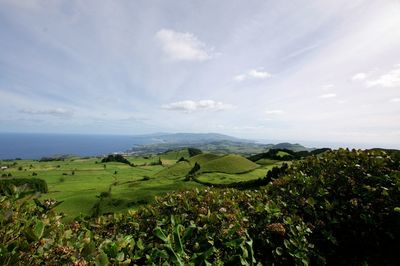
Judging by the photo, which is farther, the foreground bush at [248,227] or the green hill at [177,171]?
the green hill at [177,171]

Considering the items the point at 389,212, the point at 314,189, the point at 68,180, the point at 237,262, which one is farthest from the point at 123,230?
the point at 68,180

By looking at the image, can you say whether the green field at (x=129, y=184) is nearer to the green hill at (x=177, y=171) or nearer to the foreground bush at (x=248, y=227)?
the green hill at (x=177, y=171)

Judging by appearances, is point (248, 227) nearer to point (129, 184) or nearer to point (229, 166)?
point (129, 184)

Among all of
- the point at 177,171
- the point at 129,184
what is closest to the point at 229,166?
the point at 177,171

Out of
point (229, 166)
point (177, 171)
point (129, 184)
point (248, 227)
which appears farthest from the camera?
point (177, 171)

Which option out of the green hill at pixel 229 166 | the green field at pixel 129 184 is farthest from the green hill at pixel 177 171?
the green hill at pixel 229 166

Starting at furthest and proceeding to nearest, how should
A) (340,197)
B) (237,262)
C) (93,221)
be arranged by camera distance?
(340,197) < (93,221) < (237,262)

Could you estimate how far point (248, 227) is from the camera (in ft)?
16.0

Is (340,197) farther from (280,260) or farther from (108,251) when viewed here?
(108,251)

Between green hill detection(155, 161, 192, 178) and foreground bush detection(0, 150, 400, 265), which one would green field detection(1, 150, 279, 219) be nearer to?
green hill detection(155, 161, 192, 178)

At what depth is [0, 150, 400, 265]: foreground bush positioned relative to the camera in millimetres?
2965

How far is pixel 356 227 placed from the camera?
5.58 m

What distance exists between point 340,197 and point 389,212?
0.99 meters

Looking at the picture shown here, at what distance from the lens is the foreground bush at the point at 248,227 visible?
9.73 ft
